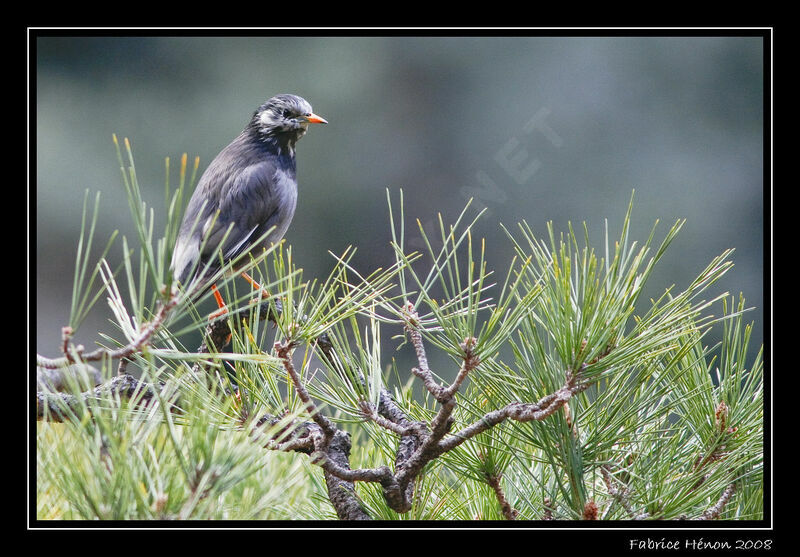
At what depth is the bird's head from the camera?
6.70ft

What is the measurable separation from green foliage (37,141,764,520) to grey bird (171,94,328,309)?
791mm

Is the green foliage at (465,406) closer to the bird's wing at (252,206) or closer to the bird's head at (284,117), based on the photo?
the bird's wing at (252,206)

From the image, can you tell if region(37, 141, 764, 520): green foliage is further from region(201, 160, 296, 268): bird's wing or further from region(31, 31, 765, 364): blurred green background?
region(31, 31, 765, 364): blurred green background

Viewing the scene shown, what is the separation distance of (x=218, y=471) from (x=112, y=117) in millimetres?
4200

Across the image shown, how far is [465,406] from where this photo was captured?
93 centimetres

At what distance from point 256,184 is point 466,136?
2.99 m

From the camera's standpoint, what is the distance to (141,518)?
0.71 metres

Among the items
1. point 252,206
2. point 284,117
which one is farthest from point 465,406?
point 284,117

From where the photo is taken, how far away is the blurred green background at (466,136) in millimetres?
4188

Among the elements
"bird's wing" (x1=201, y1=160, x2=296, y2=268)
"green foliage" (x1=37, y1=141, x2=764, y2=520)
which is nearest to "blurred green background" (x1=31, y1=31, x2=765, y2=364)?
"bird's wing" (x1=201, y1=160, x2=296, y2=268)
